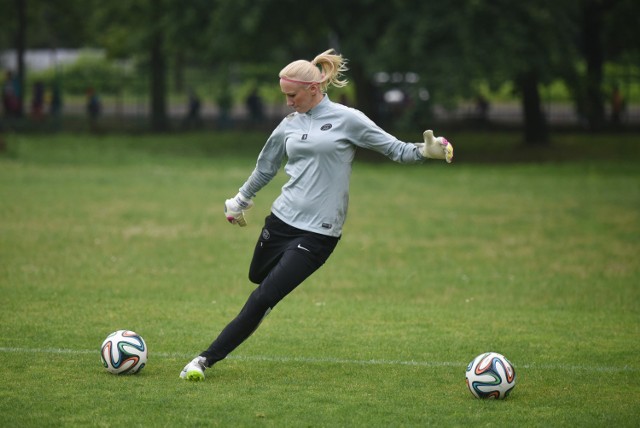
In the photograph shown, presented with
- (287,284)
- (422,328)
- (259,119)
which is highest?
(287,284)

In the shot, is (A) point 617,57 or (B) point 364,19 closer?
(B) point 364,19

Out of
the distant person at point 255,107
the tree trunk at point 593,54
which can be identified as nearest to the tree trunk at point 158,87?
the distant person at point 255,107

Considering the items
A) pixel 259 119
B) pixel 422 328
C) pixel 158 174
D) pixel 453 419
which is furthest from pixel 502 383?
pixel 259 119

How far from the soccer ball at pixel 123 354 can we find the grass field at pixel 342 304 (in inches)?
4.4

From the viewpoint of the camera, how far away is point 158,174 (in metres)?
27.2

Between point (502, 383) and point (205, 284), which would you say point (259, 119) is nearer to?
point (205, 284)

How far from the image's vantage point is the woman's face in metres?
7.79

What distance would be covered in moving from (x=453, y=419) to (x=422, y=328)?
3.54 metres

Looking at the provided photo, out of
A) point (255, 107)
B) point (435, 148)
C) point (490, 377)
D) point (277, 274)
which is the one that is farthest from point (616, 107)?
point (277, 274)

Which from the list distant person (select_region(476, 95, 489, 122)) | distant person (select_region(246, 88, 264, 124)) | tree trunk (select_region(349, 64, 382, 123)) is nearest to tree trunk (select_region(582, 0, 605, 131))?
distant person (select_region(476, 95, 489, 122))

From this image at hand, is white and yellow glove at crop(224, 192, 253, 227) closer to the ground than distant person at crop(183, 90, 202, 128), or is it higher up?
higher up

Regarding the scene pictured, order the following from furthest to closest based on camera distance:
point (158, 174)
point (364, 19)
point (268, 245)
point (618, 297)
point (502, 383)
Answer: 1. point (364, 19)
2. point (158, 174)
3. point (618, 297)
4. point (268, 245)
5. point (502, 383)

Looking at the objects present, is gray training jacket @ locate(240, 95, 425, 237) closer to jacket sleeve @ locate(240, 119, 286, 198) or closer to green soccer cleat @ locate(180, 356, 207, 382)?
jacket sleeve @ locate(240, 119, 286, 198)

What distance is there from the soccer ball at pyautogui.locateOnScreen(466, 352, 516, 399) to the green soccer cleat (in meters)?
2.08
